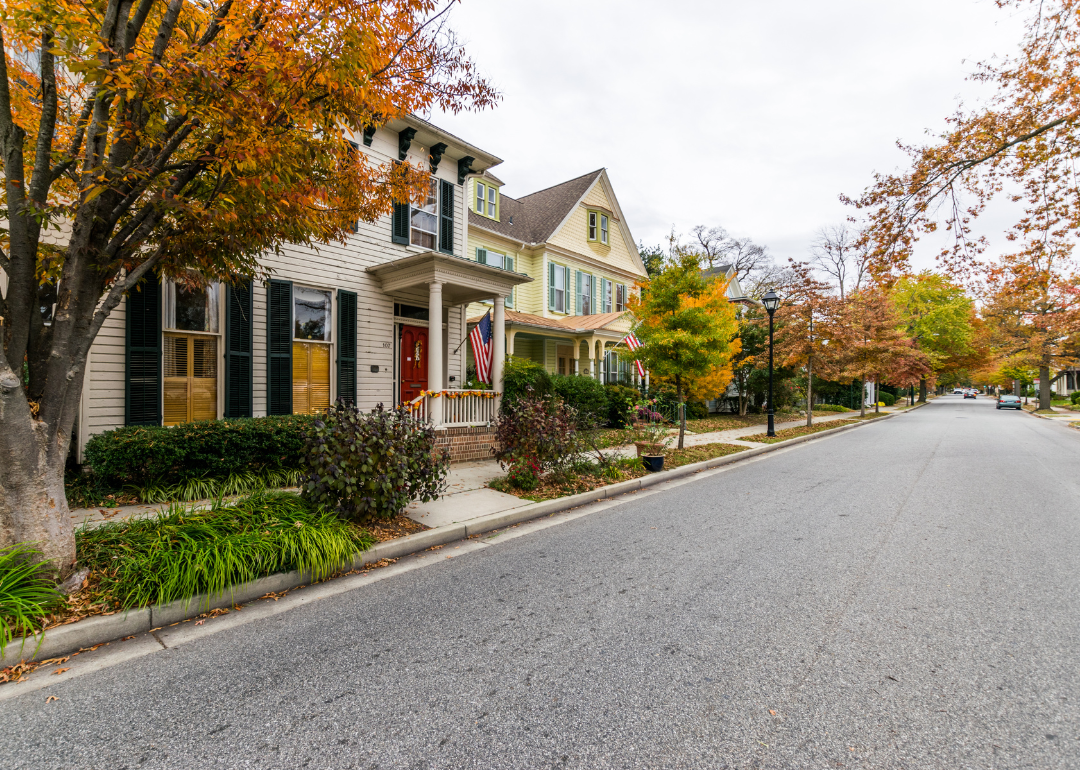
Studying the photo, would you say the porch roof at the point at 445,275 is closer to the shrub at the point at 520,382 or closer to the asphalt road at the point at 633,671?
the shrub at the point at 520,382

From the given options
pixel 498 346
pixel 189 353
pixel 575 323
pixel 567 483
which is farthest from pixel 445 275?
pixel 575 323

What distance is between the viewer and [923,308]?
43.5m

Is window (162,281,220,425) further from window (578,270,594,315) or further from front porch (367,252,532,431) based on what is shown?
window (578,270,594,315)

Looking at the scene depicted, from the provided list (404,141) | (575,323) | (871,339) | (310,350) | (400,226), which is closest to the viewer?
(310,350)

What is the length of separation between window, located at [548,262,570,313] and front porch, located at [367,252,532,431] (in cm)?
731

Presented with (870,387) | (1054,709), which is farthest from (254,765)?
(870,387)

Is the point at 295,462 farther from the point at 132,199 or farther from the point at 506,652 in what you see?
the point at 506,652

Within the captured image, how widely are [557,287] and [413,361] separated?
29.7 ft

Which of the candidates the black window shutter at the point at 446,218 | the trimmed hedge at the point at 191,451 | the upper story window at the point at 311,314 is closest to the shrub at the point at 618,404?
the black window shutter at the point at 446,218

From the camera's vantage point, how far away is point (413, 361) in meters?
11.5

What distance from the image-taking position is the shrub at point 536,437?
278 inches

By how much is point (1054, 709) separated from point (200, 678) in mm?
4477

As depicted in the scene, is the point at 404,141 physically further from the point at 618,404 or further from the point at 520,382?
the point at 618,404

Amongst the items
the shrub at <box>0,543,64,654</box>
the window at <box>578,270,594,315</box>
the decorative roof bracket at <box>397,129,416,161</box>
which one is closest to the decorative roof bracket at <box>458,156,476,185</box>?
the decorative roof bracket at <box>397,129,416,161</box>
